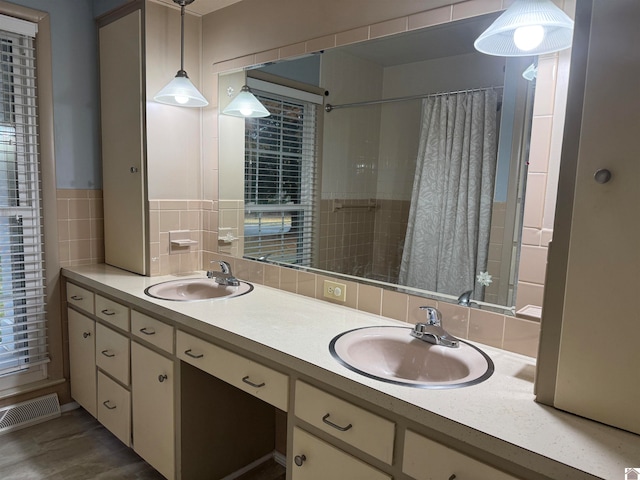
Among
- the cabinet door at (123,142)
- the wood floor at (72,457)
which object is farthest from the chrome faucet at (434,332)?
the cabinet door at (123,142)

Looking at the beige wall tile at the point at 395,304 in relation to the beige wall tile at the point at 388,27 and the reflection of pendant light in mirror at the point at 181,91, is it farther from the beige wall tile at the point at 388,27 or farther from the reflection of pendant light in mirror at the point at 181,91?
the reflection of pendant light in mirror at the point at 181,91

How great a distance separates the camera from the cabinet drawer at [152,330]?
6.15ft

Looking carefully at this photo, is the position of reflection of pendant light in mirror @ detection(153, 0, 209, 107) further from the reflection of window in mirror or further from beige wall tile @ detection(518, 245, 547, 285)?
beige wall tile @ detection(518, 245, 547, 285)

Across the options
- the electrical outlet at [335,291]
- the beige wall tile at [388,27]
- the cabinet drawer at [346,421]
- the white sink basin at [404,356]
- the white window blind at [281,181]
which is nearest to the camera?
the cabinet drawer at [346,421]

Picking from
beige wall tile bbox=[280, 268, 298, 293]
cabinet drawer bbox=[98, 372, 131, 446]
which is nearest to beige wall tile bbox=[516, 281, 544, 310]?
beige wall tile bbox=[280, 268, 298, 293]

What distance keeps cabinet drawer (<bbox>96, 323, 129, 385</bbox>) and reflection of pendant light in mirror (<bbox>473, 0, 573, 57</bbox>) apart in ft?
6.62

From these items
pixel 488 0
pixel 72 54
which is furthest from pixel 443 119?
pixel 72 54

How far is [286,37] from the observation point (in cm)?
211

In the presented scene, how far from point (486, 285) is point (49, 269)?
242 centimetres

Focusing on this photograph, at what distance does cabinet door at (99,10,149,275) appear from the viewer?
2.38 meters

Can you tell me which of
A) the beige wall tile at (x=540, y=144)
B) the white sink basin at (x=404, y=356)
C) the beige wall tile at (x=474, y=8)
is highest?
the beige wall tile at (x=474, y=8)

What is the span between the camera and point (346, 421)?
1.24 meters

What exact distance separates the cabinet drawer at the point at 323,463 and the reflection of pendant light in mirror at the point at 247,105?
164 cm

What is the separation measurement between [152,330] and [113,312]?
0.37 m
